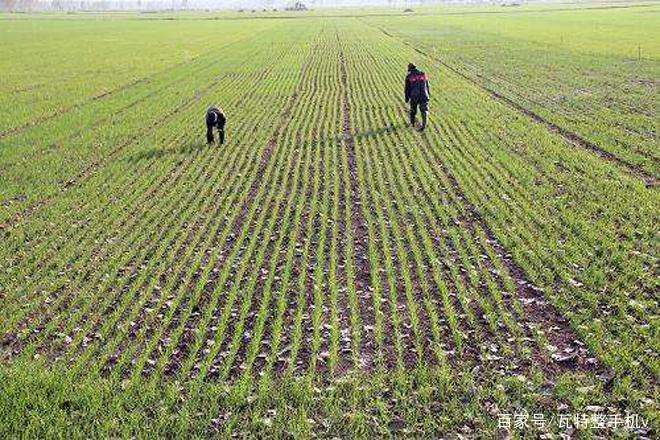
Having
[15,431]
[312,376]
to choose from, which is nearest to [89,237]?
[15,431]

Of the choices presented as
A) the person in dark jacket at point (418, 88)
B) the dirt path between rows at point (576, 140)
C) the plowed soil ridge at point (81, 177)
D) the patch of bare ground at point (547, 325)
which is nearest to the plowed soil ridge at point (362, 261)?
the patch of bare ground at point (547, 325)

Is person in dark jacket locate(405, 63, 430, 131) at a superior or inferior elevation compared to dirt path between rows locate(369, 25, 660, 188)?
superior

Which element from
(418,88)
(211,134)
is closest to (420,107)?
(418,88)

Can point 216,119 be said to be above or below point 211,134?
above

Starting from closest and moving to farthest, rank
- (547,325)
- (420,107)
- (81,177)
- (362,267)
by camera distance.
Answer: (547,325)
(362,267)
(81,177)
(420,107)

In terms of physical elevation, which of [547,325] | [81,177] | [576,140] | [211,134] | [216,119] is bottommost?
[547,325]

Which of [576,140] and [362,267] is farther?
[576,140]

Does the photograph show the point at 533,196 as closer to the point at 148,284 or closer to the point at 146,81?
the point at 148,284

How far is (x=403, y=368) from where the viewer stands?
8727mm

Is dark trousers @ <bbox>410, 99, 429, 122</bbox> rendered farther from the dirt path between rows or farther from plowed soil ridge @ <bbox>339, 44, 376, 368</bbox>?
the dirt path between rows

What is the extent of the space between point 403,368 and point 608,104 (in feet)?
69.7

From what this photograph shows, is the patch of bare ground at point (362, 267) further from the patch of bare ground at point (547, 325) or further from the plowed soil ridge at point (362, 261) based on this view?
the patch of bare ground at point (547, 325)

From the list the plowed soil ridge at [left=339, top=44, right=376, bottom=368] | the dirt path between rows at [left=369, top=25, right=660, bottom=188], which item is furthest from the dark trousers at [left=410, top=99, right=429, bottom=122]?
the dirt path between rows at [left=369, top=25, right=660, bottom=188]

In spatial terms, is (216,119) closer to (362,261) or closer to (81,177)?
(81,177)
